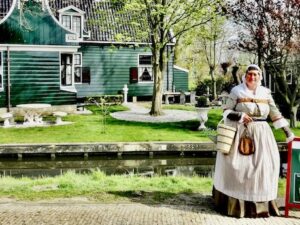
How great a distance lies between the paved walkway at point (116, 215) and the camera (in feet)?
19.8

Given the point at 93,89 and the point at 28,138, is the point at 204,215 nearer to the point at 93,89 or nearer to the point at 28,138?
the point at 28,138

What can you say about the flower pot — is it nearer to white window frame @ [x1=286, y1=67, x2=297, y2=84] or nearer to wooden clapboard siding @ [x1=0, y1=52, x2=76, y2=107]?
wooden clapboard siding @ [x1=0, y1=52, x2=76, y2=107]

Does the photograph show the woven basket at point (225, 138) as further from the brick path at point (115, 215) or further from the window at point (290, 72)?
the window at point (290, 72)

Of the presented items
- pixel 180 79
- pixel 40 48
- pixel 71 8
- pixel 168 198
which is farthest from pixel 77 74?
pixel 168 198

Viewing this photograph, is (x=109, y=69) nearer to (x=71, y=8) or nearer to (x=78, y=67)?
(x=78, y=67)

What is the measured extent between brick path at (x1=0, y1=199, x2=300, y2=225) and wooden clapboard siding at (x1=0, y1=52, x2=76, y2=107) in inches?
587

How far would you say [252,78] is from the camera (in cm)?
652

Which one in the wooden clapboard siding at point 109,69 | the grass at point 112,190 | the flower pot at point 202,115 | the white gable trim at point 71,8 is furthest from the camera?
the wooden clapboard siding at point 109,69

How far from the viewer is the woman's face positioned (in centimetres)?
650

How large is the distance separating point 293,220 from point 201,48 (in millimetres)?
32538

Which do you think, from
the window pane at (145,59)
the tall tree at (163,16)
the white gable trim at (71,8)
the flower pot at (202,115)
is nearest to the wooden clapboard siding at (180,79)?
the window pane at (145,59)

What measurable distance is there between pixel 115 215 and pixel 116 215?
1cm

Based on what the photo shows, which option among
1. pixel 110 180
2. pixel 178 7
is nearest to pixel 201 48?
pixel 178 7

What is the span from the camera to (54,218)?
6148 millimetres
